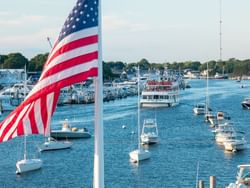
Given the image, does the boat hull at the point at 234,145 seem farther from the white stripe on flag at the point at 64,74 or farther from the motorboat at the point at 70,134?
the white stripe on flag at the point at 64,74

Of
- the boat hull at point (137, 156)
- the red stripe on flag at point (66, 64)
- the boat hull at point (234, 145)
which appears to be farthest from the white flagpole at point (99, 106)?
the boat hull at point (234, 145)

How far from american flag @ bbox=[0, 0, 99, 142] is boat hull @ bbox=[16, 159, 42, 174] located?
40071 millimetres

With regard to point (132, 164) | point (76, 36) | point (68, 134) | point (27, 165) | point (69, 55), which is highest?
point (76, 36)

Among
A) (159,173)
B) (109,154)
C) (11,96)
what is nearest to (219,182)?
(159,173)

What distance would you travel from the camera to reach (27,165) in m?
53.5

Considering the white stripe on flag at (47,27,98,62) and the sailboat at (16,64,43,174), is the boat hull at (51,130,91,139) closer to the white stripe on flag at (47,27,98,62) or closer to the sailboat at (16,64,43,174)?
the sailboat at (16,64,43,174)

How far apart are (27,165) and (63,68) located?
41147 mm

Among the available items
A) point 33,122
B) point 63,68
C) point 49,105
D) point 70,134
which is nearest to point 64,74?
point 63,68

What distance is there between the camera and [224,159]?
2362 inches

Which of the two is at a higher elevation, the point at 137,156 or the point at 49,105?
the point at 49,105

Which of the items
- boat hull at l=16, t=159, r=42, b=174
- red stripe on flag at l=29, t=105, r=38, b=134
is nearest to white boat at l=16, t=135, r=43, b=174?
boat hull at l=16, t=159, r=42, b=174

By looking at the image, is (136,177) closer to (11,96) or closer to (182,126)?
(182,126)

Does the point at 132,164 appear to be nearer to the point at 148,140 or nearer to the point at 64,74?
the point at 148,140

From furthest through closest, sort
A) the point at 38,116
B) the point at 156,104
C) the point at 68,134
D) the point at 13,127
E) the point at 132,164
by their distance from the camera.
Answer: the point at 156,104 → the point at 68,134 → the point at 132,164 → the point at 13,127 → the point at 38,116
